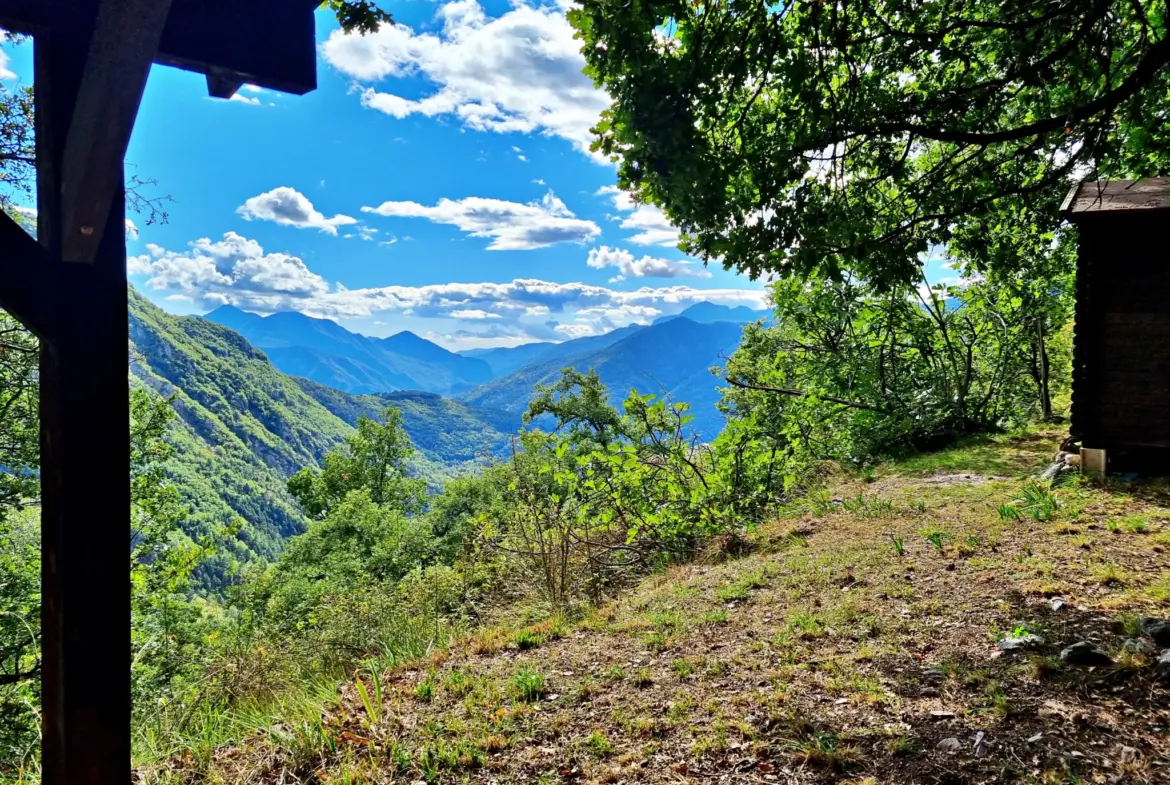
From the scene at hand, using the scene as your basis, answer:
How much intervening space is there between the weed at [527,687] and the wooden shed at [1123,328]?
7703mm

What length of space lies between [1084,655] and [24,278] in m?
4.83

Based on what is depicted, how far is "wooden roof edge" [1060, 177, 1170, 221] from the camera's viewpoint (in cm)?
689

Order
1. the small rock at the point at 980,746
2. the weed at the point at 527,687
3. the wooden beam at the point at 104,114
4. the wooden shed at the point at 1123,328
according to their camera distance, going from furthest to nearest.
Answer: the wooden shed at the point at 1123,328 → the weed at the point at 527,687 → the small rock at the point at 980,746 → the wooden beam at the point at 104,114

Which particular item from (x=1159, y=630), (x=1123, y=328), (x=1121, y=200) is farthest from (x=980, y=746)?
(x=1121, y=200)

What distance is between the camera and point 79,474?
65.2 inches

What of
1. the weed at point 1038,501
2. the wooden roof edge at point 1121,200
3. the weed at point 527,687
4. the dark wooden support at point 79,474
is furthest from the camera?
the wooden roof edge at point 1121,200

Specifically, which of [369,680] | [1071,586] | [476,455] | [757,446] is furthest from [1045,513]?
[476,455]

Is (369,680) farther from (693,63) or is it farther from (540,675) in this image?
(693,63)

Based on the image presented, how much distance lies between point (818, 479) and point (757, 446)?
8.53ft

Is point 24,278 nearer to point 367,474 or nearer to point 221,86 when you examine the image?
point 221,86

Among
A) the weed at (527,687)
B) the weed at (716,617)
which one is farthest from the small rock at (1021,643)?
the weed at (527,687)

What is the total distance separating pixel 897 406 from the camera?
1173 cm

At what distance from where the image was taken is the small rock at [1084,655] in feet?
10.6

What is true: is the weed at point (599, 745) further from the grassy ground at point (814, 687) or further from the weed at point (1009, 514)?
the weed at point (1009, 514)
